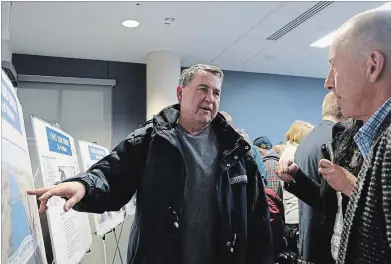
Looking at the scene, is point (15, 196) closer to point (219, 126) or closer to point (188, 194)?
point (188, 194)

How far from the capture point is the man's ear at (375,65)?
91 centimetres

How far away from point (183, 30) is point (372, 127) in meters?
3.65

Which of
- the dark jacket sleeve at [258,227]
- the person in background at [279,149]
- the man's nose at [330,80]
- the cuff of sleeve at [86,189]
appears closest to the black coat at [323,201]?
the dark jacket sleeve at [258,227]

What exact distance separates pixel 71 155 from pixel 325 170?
1.52 m

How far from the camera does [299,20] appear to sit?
13.4 feet

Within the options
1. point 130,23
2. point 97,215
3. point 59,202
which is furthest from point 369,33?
point 130,23

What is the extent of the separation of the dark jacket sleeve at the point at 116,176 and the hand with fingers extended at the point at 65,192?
5 centimetres

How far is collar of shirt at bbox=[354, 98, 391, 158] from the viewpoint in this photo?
0.86 m

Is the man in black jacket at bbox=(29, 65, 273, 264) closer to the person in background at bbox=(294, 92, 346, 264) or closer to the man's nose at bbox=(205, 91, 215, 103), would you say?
the man's nose at bbox=(205, 91, 215, 103)

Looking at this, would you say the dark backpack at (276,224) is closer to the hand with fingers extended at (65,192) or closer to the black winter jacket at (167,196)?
the black winter jacket at (167,196)

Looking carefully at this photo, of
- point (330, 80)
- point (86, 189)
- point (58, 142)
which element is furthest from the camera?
point (58, 142)

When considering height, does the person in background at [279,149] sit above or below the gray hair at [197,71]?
below

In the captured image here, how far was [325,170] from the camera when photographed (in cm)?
126

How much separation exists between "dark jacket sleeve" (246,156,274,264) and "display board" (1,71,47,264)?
787mm
